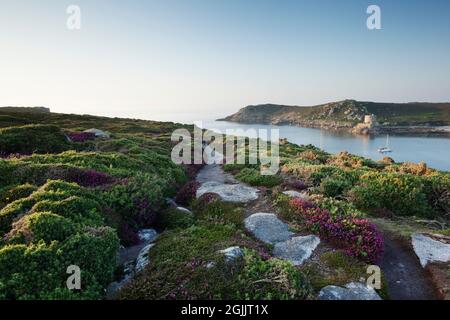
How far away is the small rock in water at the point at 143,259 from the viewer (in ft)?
32.9

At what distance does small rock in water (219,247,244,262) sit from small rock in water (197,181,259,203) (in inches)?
260

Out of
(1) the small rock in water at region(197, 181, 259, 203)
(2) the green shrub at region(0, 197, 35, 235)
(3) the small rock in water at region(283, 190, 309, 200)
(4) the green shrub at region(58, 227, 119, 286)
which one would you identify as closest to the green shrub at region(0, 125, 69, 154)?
(1) the small rock in water at region(197, 181, 259, 203)

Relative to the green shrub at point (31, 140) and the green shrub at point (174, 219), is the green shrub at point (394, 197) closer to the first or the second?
the green shrub at point (174, 219)

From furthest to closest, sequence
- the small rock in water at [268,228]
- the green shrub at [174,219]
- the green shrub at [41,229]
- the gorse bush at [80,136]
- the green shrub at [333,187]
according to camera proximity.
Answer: the gorse bush at [80,136] → the green shrub at [333,187] → the green shrub at [174,219] → the small rock in water at [268,228] → the green shrub at [41,229]

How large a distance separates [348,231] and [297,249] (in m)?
2.10

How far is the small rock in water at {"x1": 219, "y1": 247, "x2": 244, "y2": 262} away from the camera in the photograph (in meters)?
9.22

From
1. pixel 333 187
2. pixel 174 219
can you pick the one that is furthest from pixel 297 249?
pixel 333 187

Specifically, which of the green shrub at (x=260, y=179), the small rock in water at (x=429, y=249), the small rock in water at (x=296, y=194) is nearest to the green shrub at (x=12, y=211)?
the small rock in water at (x=296, y=194)

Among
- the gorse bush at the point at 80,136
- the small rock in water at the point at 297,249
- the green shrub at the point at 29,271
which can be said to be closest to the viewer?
the green shrub at the point at 29,271

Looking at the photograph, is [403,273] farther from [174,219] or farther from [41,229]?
[41,229]

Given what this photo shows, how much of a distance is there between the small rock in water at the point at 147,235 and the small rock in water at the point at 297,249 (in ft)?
15.3

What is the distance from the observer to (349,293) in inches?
343

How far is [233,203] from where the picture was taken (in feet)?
52.3

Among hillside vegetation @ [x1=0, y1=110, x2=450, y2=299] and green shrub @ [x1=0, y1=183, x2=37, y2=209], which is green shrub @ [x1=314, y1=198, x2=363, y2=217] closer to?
hillside vegetation @ [x1=0, y1=110, x2=450, y2=299]
